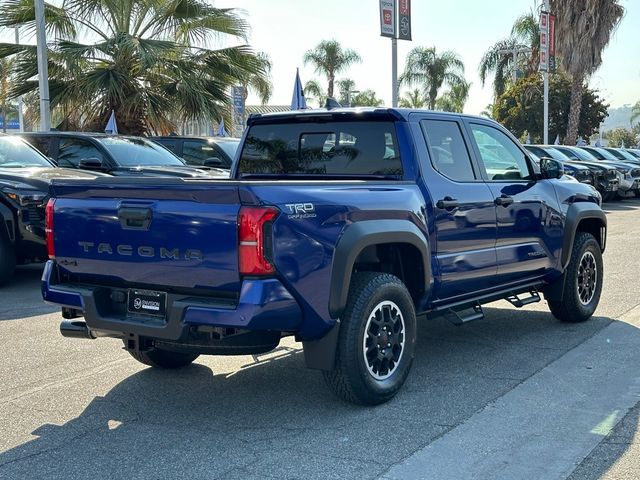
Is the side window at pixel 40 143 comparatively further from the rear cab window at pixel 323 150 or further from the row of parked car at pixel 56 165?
the rear cab window at pixel 323 150

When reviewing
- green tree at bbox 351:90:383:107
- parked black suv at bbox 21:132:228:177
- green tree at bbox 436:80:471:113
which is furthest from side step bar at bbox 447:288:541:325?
green tree at bbox 351:90:383:107

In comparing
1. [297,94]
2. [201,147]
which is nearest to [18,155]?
[201,147]

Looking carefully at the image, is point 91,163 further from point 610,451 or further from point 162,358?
point 610,451

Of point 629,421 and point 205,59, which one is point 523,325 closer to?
point 629,421

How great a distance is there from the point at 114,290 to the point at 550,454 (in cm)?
258

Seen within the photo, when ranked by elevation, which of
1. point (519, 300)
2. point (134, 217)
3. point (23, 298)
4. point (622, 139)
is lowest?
point (23, 298)

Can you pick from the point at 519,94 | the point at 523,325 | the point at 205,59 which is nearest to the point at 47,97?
the point at 205,59

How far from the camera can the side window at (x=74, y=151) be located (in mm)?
11070

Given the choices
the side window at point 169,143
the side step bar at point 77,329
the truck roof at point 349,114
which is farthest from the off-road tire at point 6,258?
the side window at point 169,143

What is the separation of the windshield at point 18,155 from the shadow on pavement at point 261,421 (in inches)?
201

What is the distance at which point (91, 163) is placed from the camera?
10391 mm

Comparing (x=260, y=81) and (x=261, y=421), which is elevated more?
(x=260, y=81)

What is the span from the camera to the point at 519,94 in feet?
140

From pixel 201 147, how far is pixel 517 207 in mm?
8339
